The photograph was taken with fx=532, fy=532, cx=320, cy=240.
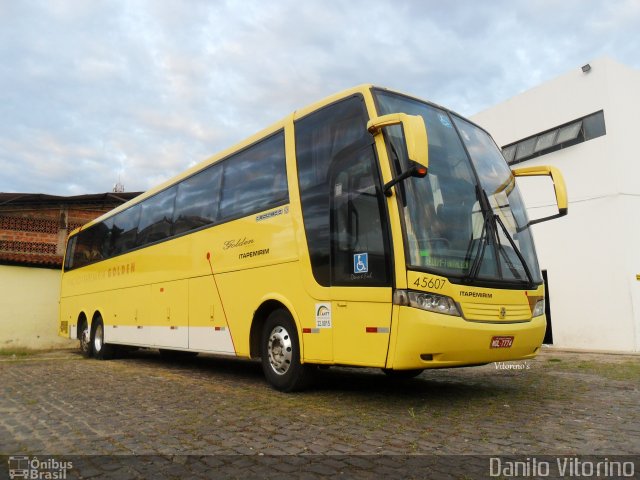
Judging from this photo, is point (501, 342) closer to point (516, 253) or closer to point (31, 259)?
point (516, 253)

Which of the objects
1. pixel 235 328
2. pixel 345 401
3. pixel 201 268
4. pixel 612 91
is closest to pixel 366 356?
pixel 345 401

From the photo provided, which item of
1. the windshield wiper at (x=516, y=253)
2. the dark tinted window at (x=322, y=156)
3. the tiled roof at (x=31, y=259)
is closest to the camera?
the windshield wiper at (x=516, y=253)

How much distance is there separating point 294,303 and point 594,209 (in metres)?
11.3

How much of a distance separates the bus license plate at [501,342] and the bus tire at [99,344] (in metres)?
10.9

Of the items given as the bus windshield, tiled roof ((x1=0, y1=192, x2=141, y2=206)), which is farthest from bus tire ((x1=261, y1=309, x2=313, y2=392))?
tiled roof ((x1=0, y1=192, x2=141, y2=206))

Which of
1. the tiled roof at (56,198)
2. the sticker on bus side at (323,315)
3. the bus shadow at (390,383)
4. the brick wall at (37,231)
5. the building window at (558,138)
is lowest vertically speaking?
the bus shadow at (390,383)

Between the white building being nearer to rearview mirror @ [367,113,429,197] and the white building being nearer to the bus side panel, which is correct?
the bus side panel

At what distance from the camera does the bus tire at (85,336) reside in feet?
47.8

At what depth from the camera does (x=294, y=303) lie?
6738 millimetres

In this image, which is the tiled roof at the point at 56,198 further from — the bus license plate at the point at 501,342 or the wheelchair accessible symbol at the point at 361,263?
the bus license plate at the point at 501,342

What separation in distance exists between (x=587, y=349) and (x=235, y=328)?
35.1ft

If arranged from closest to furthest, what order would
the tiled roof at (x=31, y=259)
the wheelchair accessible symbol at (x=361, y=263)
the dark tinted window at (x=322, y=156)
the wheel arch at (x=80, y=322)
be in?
the wheelchair accessible symbol at (x=361, y=263), the dark tinted window at (x=322, y=156), the wheel arch at (x=80, y=322), the tiled roof at (x=31, y=259)

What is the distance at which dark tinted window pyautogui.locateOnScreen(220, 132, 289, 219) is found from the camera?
7457mm

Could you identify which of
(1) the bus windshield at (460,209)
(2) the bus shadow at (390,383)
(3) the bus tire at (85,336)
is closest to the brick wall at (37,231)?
(3) the bus tire at (85,336)
